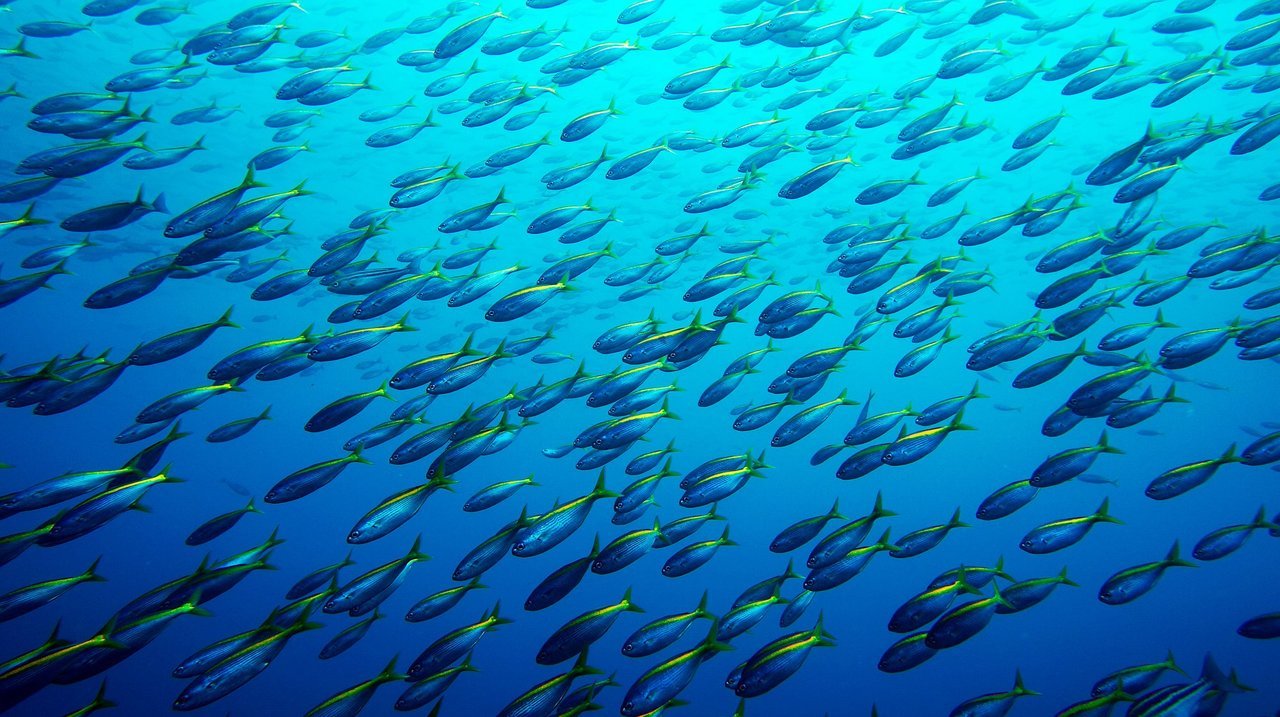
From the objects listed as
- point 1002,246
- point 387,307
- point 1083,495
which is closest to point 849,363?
point 1083,495

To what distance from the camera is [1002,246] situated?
3375 cm

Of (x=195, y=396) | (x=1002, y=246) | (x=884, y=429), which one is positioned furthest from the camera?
(x=1002, y=246)

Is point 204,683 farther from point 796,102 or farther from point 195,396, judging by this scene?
point 796,102

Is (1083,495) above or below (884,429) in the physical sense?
below

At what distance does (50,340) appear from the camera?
52.1 m

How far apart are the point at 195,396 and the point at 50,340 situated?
6457 centimetres

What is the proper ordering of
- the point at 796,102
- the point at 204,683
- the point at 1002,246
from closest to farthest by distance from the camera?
the point at 204,683, the point at 796,102, the point at 1002,246

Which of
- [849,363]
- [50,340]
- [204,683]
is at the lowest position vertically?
[849,363]

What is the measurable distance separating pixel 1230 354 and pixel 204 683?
7424 cm

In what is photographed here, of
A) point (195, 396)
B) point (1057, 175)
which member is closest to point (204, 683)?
point (195, 396)

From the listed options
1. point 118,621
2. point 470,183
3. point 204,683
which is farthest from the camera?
point 470,183

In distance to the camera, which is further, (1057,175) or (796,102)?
(1057,175)

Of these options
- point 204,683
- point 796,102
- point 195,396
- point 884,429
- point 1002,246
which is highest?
point 796,102

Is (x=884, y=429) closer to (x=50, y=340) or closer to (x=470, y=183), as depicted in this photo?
(x=470, y=183)
